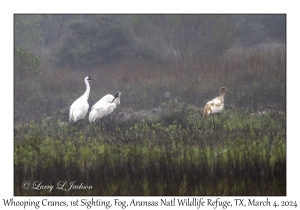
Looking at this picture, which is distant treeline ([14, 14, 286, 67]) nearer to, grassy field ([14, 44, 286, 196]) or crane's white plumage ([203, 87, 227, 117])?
crane's white plumage ([203, 87, 227, 117])

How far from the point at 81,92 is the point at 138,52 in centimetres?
419

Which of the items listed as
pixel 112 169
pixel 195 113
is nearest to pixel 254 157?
pixel 112 169

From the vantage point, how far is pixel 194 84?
17.6m

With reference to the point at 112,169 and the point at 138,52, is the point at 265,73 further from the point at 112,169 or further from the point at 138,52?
the point at 112,169

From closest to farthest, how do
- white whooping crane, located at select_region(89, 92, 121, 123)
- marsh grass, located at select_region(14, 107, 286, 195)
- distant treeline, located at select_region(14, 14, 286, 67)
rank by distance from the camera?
marsh grass, located at select_region(14, 107, 286, 195) < white whooping crane, located at select_region(89, 92, 121, 123) < distant treeline, located at select_region(14, 14, 286, 67)

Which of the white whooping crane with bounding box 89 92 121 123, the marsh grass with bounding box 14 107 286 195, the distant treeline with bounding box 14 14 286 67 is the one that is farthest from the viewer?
the distant treeline with bounding box 14 14 286 67

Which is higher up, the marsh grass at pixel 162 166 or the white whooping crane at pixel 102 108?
the white whooping crane at pixel 102 108

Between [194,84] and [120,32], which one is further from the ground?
[120,32]

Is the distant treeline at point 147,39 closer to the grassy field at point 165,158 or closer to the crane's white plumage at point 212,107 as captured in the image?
the crane's white plumage at point 212,107

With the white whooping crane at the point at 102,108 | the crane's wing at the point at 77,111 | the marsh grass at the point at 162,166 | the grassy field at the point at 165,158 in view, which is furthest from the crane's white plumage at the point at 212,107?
the marsh grass at the point at 162,166

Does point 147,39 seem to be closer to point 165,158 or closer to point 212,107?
point 212,107

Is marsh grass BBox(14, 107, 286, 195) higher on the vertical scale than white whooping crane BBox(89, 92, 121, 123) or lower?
lower

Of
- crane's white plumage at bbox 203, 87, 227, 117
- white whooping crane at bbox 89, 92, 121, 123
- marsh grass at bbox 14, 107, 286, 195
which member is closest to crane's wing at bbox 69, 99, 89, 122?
white whooping crane at bbox 89, 92, 121, 123

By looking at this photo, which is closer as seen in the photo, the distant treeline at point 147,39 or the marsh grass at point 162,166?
the marsh grass at point 162,166
